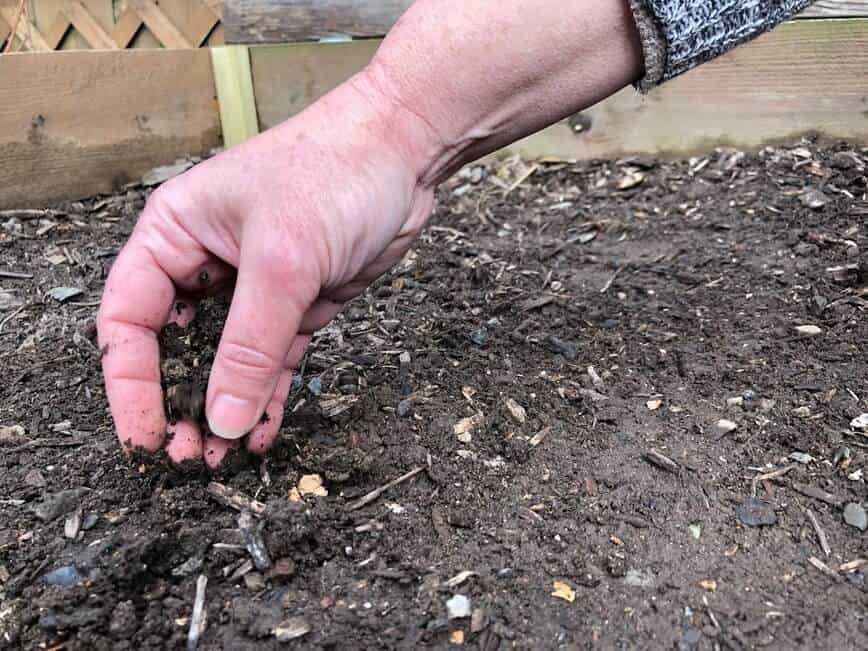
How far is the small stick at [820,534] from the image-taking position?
1337 mm

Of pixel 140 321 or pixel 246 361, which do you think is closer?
pixel 246 361

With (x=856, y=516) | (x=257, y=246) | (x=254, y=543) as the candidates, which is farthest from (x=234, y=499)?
(x=856, y=516)

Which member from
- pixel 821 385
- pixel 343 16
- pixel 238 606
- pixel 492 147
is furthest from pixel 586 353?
pixel 343 16

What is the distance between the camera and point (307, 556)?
52.4 inches

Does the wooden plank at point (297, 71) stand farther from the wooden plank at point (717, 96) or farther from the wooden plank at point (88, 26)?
the wooden plank at point (88, 26)

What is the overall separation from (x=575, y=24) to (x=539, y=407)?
811 mm

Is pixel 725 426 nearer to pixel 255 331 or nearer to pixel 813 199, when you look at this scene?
pixel 255 331

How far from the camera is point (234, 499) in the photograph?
141 cm

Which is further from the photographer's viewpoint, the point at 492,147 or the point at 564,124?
the point at 564,124

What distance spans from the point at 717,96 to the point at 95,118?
236 cm

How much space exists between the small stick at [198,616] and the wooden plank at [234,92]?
2.33m

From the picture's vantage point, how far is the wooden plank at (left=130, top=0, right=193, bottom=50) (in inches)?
137

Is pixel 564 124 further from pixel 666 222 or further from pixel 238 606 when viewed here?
pixel 238 606

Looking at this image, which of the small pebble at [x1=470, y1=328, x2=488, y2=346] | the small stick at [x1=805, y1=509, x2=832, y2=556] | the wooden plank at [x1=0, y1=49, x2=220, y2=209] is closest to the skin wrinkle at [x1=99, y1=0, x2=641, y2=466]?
the small pebble at [x1=470, y1=328, x2=488, y2=346]
